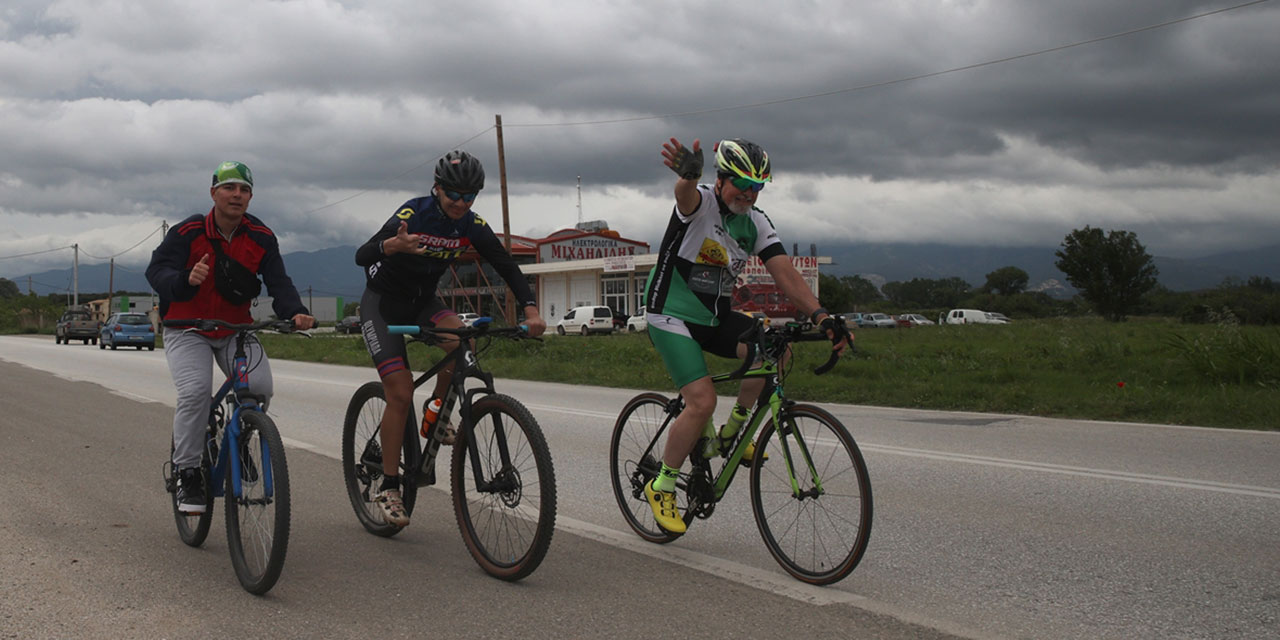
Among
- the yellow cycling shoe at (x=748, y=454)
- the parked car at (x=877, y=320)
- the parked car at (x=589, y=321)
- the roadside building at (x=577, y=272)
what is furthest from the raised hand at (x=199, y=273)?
the parked car at (x=877, y=320)

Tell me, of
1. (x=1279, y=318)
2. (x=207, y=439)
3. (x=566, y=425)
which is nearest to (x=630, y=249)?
(x=1279, y=318)

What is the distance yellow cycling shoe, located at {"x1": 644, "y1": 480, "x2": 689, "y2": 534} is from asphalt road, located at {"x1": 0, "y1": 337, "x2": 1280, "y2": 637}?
173 mm

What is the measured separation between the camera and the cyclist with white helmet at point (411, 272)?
487 cm

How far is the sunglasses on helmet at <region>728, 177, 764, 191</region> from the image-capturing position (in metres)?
4.51

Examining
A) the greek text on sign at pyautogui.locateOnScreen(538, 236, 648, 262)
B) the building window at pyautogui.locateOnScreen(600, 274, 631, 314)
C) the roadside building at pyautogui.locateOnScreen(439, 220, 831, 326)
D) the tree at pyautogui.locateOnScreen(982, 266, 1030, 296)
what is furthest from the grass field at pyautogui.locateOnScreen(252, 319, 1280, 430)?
the tree at pyautogui.locateOnScreen(982, 266, 1030, 296)

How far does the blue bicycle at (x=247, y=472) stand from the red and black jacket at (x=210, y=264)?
14 cm

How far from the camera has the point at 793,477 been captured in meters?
4.45

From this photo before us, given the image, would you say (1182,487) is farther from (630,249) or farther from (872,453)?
(630,249)

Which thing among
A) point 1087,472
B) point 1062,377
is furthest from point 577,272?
point 1087,472

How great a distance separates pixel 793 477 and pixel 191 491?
298 centimetres

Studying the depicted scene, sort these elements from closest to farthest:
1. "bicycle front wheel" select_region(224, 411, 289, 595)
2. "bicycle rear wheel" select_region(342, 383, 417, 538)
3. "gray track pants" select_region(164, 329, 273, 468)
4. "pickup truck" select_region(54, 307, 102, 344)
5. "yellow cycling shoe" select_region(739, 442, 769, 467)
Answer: "bicycle front wheel" select_region(224, 411, 289, 595), "yellow cycling shoe" select_region(739, 442, 769, 467), "gray track pants" select_region(164, 329, 273, 468), "bicycle rear wheel" select_region(342, 383, 417, 538), "pickup truck" select_region(54, 307, 102, 344)

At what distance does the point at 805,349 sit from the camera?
2170cm

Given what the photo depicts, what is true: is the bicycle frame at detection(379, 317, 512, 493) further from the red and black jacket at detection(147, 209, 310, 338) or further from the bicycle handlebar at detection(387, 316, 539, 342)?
the red and black jacket at detection(147, 209, 310, 338)

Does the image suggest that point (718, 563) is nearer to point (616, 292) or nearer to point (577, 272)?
point (616, 292)
